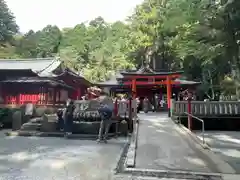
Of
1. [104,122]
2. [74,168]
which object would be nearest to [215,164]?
[74,168]

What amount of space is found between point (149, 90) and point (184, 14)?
12.8m

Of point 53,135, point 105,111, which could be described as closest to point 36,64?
point 53,135

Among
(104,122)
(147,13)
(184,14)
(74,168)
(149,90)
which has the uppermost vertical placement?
(147,13)

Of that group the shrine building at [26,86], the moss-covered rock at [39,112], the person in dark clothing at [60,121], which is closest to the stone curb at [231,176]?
the person in dark clothing at [60,121]

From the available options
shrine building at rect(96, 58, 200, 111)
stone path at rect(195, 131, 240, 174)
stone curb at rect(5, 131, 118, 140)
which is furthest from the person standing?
shrine building at rect(96, 58, 200, 111)

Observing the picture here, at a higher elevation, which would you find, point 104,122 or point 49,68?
point 49,68

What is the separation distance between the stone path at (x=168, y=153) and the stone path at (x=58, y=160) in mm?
859

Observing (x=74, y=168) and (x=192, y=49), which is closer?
(x=74, y=168)

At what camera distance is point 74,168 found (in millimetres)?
7148

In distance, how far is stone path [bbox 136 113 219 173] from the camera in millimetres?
7145

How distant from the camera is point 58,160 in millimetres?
8125

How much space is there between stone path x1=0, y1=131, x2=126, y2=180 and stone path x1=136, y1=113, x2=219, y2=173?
0.86 metres

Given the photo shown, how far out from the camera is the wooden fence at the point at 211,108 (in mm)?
16969

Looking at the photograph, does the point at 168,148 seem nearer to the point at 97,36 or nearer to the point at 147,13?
the point at 147,13
